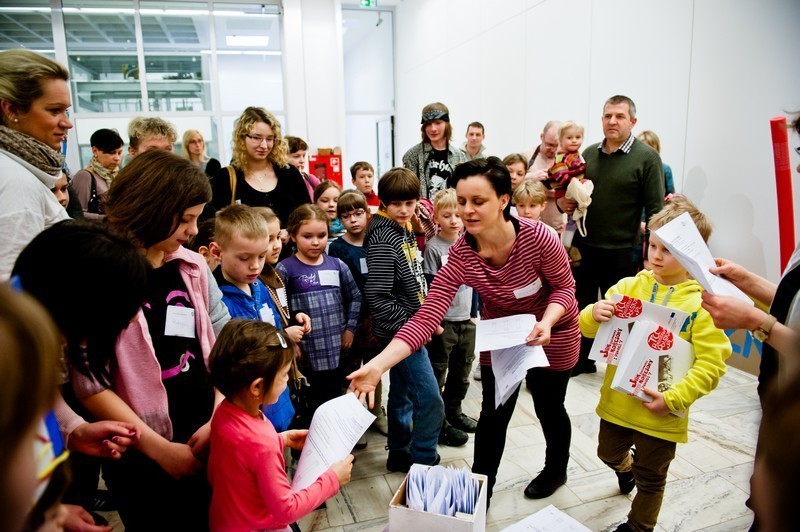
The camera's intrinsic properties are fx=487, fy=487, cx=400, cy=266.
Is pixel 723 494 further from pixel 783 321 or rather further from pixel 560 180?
pixel 560 180

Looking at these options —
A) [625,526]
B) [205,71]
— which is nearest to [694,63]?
[625,526]

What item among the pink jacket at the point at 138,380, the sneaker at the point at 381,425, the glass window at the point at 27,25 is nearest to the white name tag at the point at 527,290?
the pink jacket at the point at 138,380

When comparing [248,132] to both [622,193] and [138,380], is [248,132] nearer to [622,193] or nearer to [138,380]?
[138,380]

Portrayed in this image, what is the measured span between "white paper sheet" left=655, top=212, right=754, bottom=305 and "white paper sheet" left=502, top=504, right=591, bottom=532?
782 mm

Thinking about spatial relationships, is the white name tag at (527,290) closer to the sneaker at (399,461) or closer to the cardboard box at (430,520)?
the cardboard box at (430,520)

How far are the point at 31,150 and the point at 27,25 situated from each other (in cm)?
991

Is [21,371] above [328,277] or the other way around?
above

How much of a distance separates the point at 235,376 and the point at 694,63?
4065mm

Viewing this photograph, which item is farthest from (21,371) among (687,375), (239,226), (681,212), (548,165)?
(548,165)

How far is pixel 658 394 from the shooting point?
175 centimetres

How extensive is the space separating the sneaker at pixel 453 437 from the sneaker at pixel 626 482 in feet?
2.64

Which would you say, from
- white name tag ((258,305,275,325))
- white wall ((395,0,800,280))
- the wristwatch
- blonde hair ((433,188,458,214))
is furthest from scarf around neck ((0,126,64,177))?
white wall ((395,0,800,280))

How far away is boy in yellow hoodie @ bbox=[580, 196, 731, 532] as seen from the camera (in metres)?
1.74

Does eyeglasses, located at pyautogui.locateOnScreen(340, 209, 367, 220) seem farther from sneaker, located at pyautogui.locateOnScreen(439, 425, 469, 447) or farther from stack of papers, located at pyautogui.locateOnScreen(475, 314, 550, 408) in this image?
sneaker, located at pyautogui.locateOnScreen(439, 425, 469, 447)
